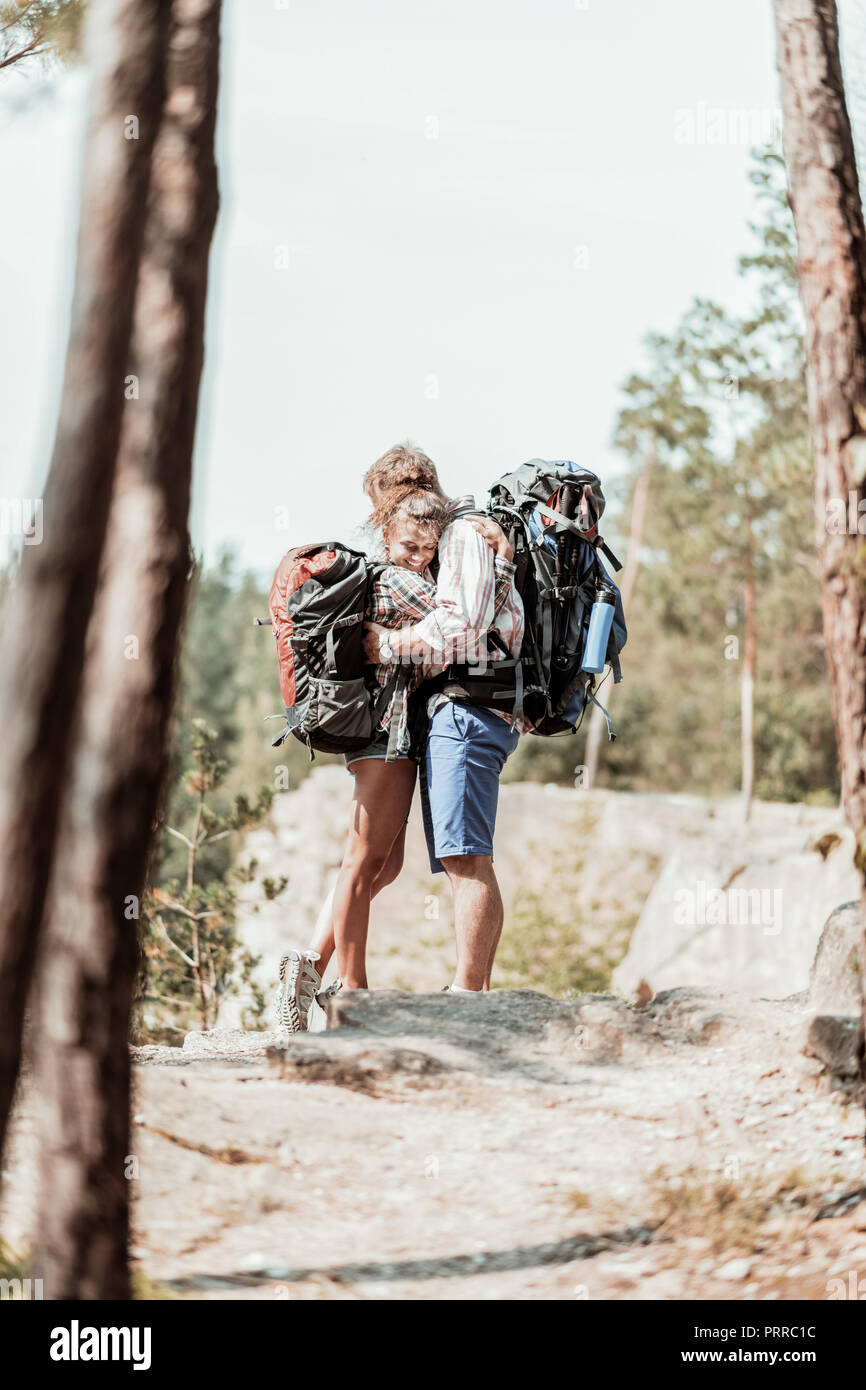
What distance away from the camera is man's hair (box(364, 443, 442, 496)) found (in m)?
4.59

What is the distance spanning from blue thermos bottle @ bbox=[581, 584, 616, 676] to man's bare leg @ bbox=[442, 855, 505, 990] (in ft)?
2.58

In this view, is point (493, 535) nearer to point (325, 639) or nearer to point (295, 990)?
point (325, 639)

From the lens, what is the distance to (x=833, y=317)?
11.1ft

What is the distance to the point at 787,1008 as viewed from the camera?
4551 millimetres

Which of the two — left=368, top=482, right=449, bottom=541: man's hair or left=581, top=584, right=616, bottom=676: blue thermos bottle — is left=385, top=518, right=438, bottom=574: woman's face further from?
left=581, top=584, right=616, bottom=676: blue thermos bottle

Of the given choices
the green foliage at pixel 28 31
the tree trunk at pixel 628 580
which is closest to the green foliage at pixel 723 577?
the tree trunk at pixel 628 580

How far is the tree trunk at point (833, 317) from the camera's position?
3279 millimetres

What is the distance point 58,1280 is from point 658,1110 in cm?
191

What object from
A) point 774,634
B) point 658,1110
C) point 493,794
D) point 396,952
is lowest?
point 396,952

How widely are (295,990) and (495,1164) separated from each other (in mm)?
1475

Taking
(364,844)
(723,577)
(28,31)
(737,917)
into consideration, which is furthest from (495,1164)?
(723,577)
